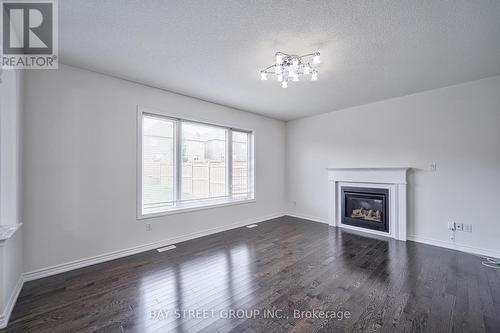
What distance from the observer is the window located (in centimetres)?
353

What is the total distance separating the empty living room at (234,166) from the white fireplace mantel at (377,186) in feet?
0.11

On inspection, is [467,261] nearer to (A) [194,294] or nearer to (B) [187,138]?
(A) [194,294]

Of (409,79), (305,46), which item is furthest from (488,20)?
(305,46)

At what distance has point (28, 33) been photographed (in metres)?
2.11

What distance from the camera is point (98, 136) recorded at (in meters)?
2.97

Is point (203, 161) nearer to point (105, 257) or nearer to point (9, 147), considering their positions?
point (105, 257)

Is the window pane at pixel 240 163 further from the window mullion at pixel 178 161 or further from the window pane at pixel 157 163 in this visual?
the window pane at pixel 157 163

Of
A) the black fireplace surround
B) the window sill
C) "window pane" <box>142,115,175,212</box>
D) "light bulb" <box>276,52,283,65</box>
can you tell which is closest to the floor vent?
the window sill

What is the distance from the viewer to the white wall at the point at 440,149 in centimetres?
316

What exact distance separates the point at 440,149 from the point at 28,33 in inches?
227

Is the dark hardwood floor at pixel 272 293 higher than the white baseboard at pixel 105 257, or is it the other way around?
the white baseboard at pixel 105 257

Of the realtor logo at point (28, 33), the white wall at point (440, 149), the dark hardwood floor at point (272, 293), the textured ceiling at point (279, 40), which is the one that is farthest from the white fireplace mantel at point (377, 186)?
the realtor logo at point (28, 33)

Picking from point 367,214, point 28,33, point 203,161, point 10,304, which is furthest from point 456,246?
point 28,33

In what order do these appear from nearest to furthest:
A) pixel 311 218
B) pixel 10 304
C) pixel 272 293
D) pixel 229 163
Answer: pixel 10 304, pixel 272 293, pixel 229 163, pixel 311 218
